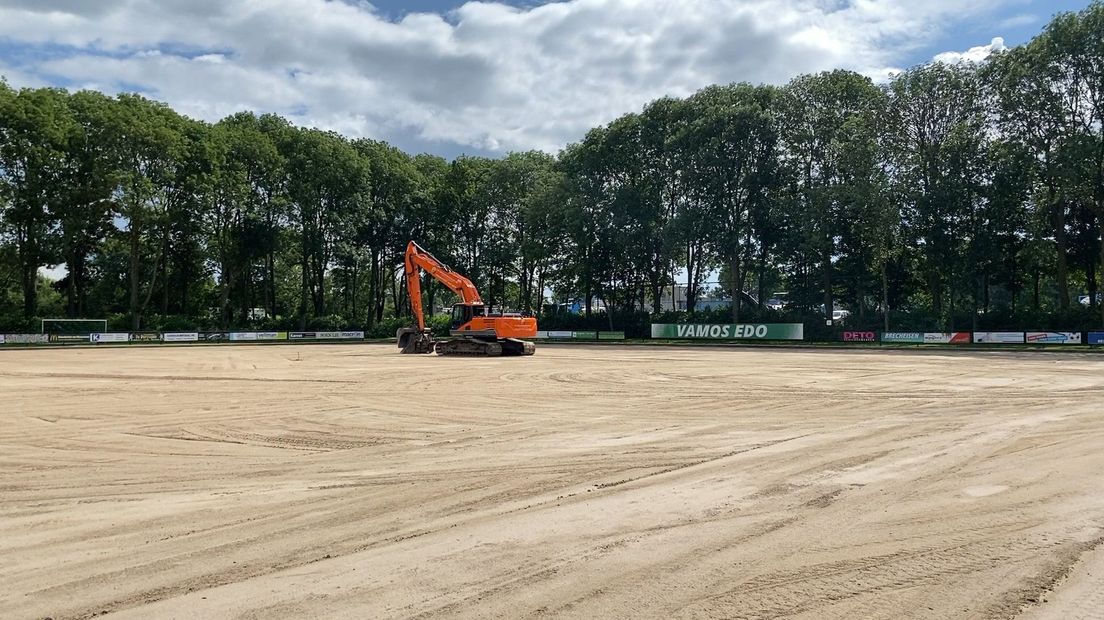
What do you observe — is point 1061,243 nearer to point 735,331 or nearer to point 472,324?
point 735,331

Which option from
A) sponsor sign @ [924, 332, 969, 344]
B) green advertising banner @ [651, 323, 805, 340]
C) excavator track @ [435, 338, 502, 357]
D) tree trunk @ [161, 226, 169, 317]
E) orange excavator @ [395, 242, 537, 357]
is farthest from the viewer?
tree trunk @ [161, 226, 169, 317]

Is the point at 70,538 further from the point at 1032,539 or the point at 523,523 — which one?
the point at 1032,539

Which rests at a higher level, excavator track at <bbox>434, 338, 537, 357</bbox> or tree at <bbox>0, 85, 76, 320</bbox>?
tree at <bbox>0, 85, 76, 320</bbox>

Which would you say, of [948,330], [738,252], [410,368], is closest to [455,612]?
[410,368]

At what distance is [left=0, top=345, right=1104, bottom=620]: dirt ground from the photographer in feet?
17.6

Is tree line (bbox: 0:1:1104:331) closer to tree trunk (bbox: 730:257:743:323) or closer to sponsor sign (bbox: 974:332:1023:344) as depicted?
tree trunk (bbox: 730:257:743:323)

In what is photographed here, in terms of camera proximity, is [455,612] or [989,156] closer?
[455,612]

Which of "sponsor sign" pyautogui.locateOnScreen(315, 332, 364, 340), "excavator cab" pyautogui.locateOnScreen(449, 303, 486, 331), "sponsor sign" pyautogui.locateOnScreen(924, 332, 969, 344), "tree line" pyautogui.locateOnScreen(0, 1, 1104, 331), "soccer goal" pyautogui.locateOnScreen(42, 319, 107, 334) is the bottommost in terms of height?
"sponsor sign" pyautogui.locateOnScreen(315, 332, 364, 340)

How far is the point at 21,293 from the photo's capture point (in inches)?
2739

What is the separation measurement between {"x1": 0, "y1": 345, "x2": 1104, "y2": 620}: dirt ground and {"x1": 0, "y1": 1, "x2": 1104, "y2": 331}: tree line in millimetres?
34325

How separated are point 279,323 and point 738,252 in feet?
141

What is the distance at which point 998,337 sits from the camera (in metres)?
43.1

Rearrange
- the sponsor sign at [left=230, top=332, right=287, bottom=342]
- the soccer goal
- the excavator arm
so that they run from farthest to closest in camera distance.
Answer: the sponsor sign at [left=230, top=332, right=287, bottom=342] → the soccer goal → the excavator arm

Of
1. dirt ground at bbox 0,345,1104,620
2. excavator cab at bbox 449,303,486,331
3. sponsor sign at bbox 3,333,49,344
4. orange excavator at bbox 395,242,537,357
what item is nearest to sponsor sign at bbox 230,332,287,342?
sponsor sign at bbox 3,333,49,344
